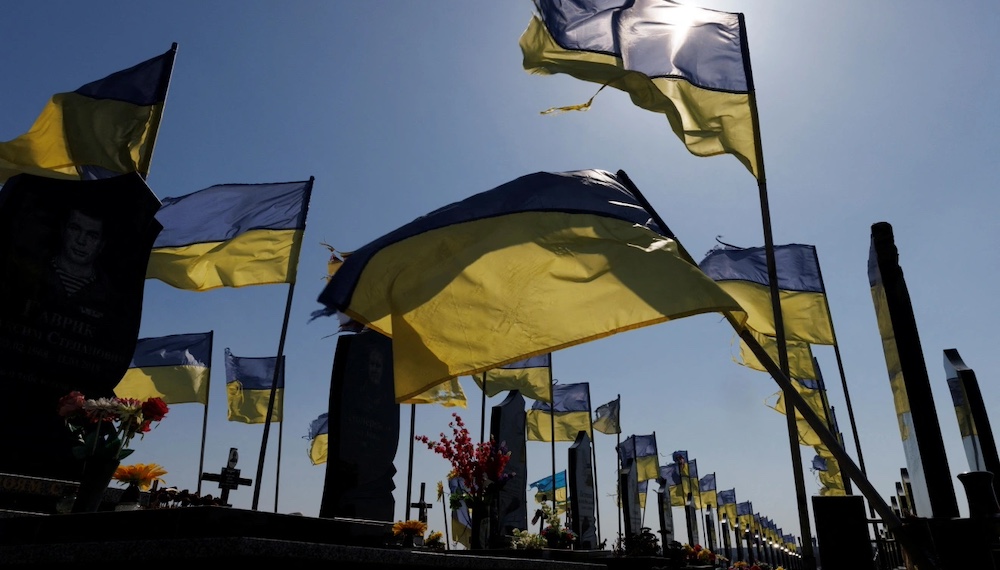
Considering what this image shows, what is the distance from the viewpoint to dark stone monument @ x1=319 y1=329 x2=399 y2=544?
1070 cm

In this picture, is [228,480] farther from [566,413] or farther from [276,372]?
[566,413]

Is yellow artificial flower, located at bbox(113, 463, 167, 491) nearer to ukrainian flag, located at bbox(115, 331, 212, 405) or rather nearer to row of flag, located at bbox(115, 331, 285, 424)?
row of flag, located at bbox(115, 331, 285, 424)

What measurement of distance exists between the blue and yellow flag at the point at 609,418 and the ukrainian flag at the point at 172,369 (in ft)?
57.8

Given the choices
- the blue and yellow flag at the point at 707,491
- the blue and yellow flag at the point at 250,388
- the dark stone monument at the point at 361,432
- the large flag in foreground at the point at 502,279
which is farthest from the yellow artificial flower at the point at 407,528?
the blue and yellow flag at the point at 707,491

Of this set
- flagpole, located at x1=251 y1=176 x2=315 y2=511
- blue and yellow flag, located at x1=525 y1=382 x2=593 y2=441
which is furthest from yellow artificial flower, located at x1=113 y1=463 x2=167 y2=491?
blue and yellow flag, located at x1=525 y1=382 x2=593 y2=441

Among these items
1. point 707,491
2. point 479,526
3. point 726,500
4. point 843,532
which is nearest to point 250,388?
point 479,526

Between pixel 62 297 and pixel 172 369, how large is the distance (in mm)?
13655

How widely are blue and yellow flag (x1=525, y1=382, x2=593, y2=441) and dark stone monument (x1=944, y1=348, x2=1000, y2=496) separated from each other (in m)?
22.0

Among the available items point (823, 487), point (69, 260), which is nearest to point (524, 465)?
point (69, 260)

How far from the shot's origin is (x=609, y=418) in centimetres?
3139

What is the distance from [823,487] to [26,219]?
38.2 metres

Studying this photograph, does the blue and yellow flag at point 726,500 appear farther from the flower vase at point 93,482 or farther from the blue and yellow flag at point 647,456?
the flower vase at point 93,482

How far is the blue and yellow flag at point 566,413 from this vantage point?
89.7 feet

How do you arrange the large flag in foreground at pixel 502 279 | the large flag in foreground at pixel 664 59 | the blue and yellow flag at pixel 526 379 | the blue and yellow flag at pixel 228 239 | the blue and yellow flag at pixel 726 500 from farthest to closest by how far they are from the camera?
the blue and yellow flag at pixel 726 500 → the blue and yellow flag at pixel 526 379 → the blue and yellow flag at pixel 228 239 → the large flag in foreground at pixel 664 59 → the large flag in foreground at pixel 502 279
